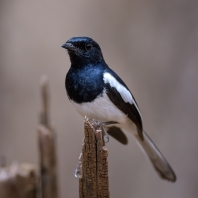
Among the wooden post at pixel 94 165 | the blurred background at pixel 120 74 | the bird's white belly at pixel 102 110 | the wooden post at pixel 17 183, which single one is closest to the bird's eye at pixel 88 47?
the bird's white belly at pixel 102 110

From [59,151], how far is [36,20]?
4.98 ft

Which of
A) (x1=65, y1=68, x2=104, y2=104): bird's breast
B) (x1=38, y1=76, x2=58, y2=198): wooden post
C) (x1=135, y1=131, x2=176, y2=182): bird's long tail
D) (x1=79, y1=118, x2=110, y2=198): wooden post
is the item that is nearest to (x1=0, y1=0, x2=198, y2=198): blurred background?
(x1=135, y1=131, x2=176, y2=182): bird's long tail

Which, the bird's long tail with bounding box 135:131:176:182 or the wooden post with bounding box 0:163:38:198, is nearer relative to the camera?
the wooden post with bounding box 0:163:38:198

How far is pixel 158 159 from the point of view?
3080 millimetres

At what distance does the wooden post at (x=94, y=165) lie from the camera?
6.66 feet

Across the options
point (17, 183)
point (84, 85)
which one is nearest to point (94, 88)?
point (84, 85)

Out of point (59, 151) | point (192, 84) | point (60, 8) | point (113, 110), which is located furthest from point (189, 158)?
point (60, 8)

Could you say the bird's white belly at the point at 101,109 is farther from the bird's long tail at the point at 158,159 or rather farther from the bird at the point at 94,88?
the bird's long tail at the point at 158,159

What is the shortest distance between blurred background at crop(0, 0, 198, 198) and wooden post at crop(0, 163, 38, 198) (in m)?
1.85

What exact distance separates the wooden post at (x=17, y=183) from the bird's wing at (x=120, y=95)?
731mm

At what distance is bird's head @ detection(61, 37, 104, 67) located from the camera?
8.61 feet

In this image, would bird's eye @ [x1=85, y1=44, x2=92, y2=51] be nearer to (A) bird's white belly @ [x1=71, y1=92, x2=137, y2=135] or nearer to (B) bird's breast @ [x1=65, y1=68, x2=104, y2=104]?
(B) bird's breast @ [x1=65, y1=68, x2=104, y2=104]

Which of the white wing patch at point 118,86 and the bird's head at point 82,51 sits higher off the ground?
the bird's head at point 82,51

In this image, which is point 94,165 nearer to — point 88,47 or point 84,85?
point 84,85
